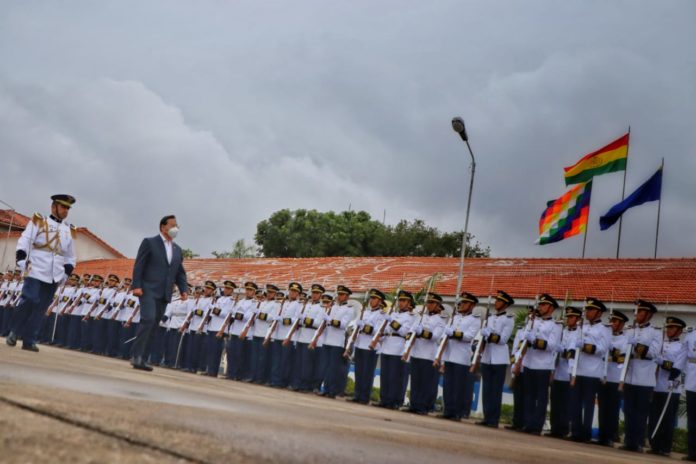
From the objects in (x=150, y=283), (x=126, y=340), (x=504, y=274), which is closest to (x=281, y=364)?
(x=150, y=283)

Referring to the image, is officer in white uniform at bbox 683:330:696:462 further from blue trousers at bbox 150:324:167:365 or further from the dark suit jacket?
blue trousers at bbox 150:324:167:365

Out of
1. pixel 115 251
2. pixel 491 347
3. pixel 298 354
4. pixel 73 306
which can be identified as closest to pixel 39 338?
pixel 73 306

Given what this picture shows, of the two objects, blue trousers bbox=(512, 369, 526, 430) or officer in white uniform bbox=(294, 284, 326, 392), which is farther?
officer in white uniform bbox=(294, 284, 326, 392)

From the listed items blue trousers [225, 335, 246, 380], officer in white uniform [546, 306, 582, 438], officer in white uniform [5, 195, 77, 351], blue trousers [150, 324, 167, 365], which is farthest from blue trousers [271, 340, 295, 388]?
officer in white uniform [5, 195, 77, 351]

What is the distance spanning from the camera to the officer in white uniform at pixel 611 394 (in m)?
10.5

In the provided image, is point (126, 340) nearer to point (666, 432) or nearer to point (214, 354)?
point (214, 354)

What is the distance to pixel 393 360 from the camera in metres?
12.2

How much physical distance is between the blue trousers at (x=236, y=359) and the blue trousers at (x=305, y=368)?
5.79 ft

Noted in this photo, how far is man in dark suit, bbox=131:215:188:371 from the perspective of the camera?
29.2ft

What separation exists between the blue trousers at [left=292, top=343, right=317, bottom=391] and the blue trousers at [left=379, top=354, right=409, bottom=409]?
1760mm

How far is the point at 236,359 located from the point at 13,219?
1693 inches

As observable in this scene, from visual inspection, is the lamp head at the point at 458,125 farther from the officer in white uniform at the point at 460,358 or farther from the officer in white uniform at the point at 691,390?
the officer in white uniform at the point at 691,390

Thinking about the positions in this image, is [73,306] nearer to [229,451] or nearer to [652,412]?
[652,412]

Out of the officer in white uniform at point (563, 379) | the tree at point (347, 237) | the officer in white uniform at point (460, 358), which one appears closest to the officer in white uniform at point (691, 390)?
the officer in white uniform at point (563, 379)
